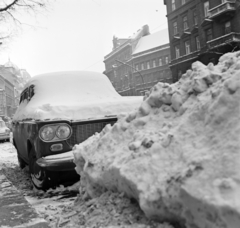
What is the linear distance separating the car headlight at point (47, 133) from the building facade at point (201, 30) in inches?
918

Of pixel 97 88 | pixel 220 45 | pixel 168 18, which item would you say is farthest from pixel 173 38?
pixel 97 88

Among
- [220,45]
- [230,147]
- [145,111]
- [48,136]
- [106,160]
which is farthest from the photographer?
[220,45]

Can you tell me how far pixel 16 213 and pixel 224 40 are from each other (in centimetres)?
2587

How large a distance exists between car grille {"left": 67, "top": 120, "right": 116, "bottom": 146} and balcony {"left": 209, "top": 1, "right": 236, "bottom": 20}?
24832mm

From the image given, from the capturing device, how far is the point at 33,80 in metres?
5.35

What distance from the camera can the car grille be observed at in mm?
3613

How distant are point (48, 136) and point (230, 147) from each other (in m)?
2.43

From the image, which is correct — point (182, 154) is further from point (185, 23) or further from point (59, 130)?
point (185, 23)

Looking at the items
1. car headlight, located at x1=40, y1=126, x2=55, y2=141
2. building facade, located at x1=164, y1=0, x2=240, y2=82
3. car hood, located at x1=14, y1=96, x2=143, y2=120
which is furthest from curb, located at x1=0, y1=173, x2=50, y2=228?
building facade, located at x1=164, y1=0, x2=240, y2=82

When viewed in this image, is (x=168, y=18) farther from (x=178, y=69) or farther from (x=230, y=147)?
(x=230, y=147)

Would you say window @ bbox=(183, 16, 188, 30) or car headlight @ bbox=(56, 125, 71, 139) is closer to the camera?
car headlight @ bbox=(56, 125, 71, 139)

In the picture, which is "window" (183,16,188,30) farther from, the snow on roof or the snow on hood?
the snow on hood

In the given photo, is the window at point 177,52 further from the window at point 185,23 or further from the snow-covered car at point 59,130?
the snow-covered car at point 59,130

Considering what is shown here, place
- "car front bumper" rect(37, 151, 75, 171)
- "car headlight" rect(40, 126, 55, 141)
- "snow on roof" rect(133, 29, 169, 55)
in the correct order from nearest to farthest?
"car front bumper" rect(37, 151, 75, 171) → "car headlight" rect(40, 126, 55, 141) → "snow on roof" rect(133, 29, 169, 55)
